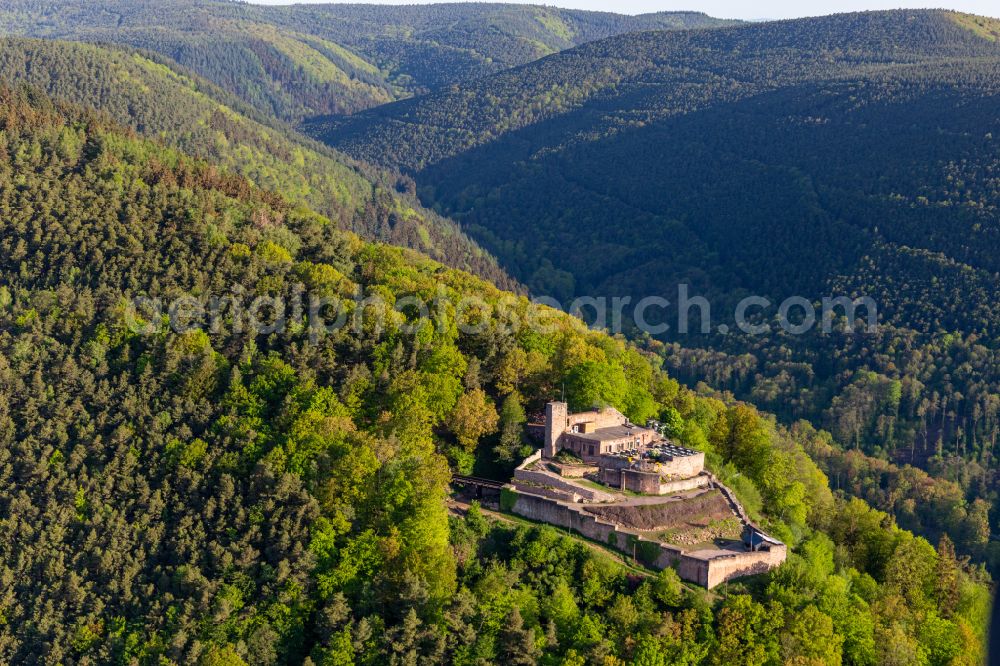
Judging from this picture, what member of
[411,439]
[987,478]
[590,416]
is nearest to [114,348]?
[411,439]

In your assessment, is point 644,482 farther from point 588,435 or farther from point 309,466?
point 309,466

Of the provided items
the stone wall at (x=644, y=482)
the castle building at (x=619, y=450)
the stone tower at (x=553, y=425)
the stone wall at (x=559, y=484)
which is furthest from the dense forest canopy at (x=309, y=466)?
the stone wall at (x=644, y=482)

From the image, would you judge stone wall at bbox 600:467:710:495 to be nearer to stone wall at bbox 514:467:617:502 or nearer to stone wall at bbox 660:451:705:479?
stone wall at bbox 660:451:705:479

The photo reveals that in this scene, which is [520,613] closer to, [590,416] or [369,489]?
[369,489]

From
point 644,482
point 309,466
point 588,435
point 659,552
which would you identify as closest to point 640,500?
point 644,482

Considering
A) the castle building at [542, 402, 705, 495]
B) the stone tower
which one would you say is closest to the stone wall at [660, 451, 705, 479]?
the castle building at [542, 402, 705, 495]
